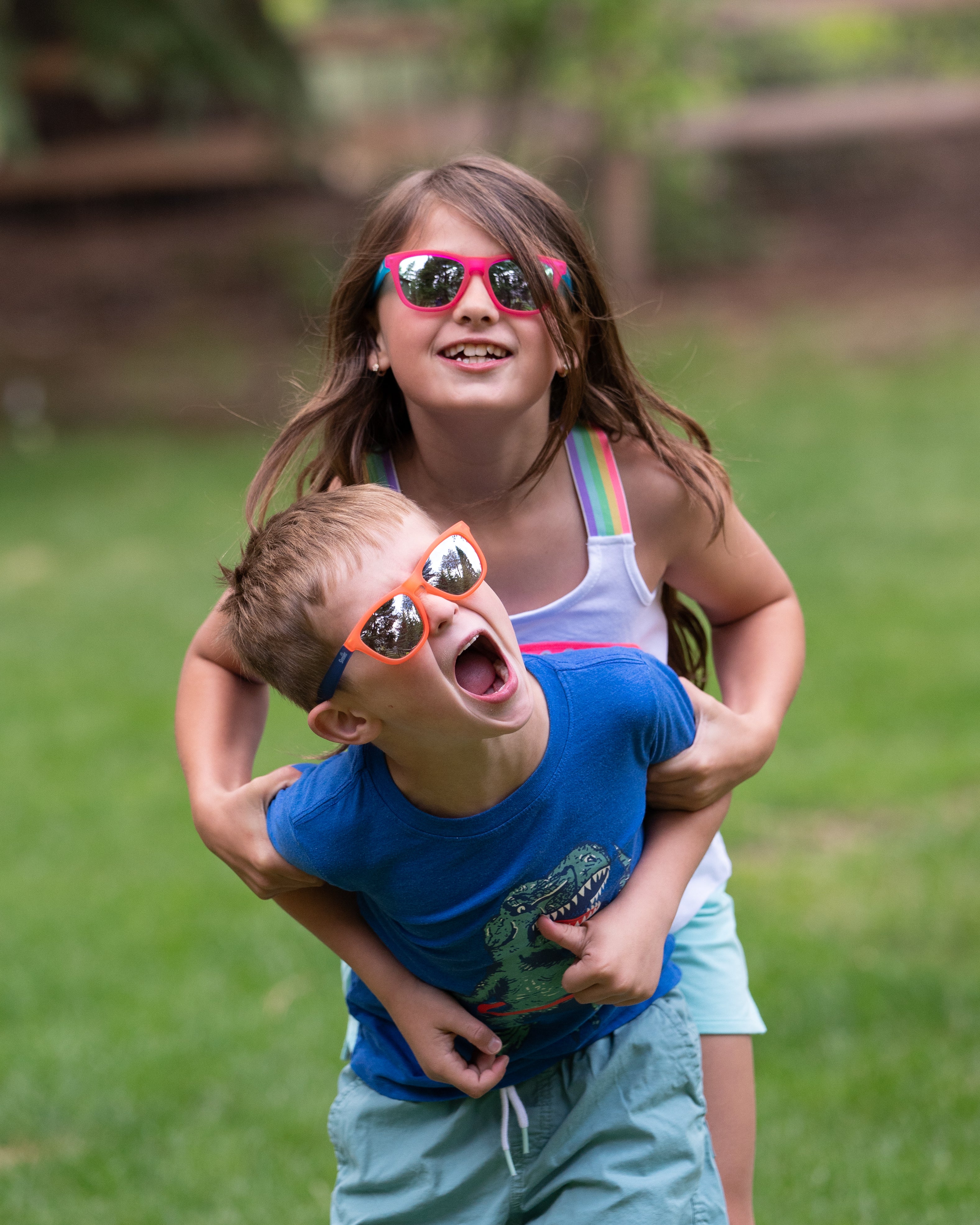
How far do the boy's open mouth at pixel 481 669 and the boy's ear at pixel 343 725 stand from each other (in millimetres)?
112

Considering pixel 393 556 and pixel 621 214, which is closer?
pixel 393 556

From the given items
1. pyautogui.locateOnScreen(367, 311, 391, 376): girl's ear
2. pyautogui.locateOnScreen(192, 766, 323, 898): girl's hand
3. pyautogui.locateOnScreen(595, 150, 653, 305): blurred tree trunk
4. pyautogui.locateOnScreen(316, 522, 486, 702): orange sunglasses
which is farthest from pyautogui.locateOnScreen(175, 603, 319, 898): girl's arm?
pyautogui.locateOnScreen(595, 150, 653, 305): blurred tree trunk

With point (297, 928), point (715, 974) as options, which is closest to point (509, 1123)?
point (715, 974)

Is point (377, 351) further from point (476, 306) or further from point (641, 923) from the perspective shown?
point (641, 923)

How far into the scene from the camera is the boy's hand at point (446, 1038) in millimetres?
1854

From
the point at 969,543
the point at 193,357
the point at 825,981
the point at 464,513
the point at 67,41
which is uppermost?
the point at 464,513

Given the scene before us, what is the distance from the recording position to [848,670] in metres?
6.02

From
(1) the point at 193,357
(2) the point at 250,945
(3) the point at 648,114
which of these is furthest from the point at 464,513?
(1) the point at 193,357

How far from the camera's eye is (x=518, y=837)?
1.76m

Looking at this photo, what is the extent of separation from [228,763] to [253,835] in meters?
0.21

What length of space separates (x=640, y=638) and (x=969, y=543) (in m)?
5.78

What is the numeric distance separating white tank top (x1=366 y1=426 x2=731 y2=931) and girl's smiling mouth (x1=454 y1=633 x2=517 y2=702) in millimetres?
194

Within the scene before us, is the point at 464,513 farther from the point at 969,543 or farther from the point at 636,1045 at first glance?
the point at 969,543

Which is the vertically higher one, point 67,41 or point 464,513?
point 464,513
